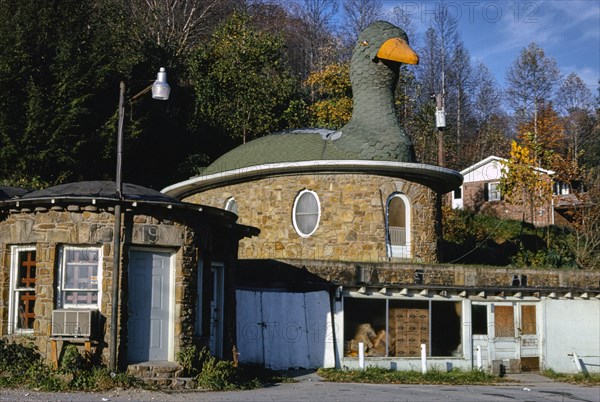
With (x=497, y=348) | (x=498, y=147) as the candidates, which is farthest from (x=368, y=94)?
(x=498, y=147)

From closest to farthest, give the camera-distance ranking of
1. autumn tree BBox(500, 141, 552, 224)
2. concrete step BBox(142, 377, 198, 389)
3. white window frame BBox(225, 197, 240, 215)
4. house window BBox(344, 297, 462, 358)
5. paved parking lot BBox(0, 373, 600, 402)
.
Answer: paved parking lot BBox(0, 373, 600, 402)
concrete step BBox(142, 377, 198, 389)
house window BBox(344, 297, 462, 358)
white window frame BBox(225, 197, 240, 215)
autumn tree BBox(500, 141, 552, 224)

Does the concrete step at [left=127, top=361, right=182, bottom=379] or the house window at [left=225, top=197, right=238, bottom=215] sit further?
the house window at [left=225, top=197, right=238, bottom=215]

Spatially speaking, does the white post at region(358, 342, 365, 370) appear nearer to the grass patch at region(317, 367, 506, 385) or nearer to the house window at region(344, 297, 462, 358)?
the grass patch at region(317, 367, 506, 385)

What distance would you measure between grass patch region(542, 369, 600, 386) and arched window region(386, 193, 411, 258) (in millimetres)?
5336

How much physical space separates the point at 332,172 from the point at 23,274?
10933 mm

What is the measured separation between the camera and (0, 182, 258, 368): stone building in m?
15.7

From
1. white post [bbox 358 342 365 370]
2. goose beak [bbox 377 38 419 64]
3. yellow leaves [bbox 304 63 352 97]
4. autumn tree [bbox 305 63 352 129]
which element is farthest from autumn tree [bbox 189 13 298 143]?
white post [bbox 358 342 365 370]

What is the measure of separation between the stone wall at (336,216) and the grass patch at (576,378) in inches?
198

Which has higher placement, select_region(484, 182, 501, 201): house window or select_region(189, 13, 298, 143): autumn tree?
select_region(189, 13, 298, 143): autumn tree

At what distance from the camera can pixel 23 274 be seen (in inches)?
653

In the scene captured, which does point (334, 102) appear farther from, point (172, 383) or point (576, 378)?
point (172, 383)

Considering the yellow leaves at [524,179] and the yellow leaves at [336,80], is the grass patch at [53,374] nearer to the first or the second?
the yellow leaves at [524,179]

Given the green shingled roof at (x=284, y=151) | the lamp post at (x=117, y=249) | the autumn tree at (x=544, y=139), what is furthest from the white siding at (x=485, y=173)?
the lamp post at (x=117, y=249)

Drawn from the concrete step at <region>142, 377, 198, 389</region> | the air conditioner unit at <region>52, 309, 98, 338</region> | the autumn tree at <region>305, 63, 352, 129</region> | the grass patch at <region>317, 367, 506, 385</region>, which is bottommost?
the grass patch at <region>317, 367, 506, 385</region>
